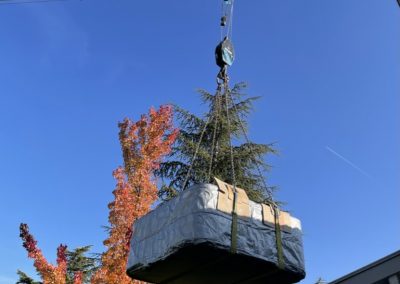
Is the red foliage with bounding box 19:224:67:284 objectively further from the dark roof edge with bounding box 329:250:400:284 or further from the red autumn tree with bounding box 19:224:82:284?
the dark roof edge with bounding box 329:250:400:284

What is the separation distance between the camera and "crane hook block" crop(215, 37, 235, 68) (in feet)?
15.5

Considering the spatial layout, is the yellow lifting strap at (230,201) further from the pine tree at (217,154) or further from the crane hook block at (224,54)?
the pine tree at (217,154)

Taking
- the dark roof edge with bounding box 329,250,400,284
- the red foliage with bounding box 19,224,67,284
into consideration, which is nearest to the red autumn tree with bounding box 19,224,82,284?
the red foliage with bounding box 19,224,67,284

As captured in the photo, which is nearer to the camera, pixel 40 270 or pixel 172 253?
pixel 172 253

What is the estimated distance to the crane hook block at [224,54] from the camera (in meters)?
4.73

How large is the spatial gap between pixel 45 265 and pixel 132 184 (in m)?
2.71

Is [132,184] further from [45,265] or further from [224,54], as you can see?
[224,54]

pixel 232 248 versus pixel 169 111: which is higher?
pixel 169 111

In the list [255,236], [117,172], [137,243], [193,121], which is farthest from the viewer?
[193,121]

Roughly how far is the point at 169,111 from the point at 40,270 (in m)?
5.52

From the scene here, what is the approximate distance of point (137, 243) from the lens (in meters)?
3.62

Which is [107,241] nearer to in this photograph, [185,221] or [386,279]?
[386,279]

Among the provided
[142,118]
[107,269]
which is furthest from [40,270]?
[142,118]

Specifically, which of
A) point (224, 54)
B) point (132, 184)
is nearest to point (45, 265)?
point (132, 184)
